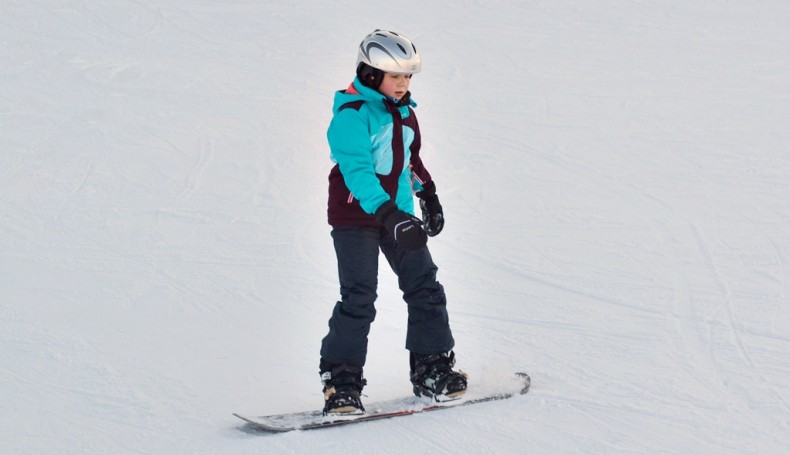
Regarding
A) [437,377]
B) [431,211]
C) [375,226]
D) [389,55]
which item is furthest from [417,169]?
[437,377]

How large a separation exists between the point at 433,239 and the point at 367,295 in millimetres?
2970

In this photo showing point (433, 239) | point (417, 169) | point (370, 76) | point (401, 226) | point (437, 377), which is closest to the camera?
point (401, 226)

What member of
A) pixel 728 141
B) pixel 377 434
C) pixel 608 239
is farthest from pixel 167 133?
pixel 377 434

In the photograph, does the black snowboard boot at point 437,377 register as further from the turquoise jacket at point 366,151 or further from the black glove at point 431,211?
the turquoise jacket at point 366,151

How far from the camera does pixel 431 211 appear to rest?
4266mm

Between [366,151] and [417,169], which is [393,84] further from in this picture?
[417,169]

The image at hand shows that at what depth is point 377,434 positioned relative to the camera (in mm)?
3748

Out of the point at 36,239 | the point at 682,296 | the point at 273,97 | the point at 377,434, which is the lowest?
the point at 377,434

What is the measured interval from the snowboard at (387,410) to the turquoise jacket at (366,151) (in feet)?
2.54

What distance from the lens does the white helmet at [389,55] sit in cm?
378

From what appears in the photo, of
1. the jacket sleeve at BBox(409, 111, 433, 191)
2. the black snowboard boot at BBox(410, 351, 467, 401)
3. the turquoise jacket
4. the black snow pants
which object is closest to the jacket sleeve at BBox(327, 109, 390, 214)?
the turquoise jacket

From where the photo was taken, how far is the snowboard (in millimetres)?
A: 3803

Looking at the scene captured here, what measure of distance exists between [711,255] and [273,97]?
17.8 ft

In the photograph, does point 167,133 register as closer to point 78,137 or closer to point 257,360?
point 78,137
